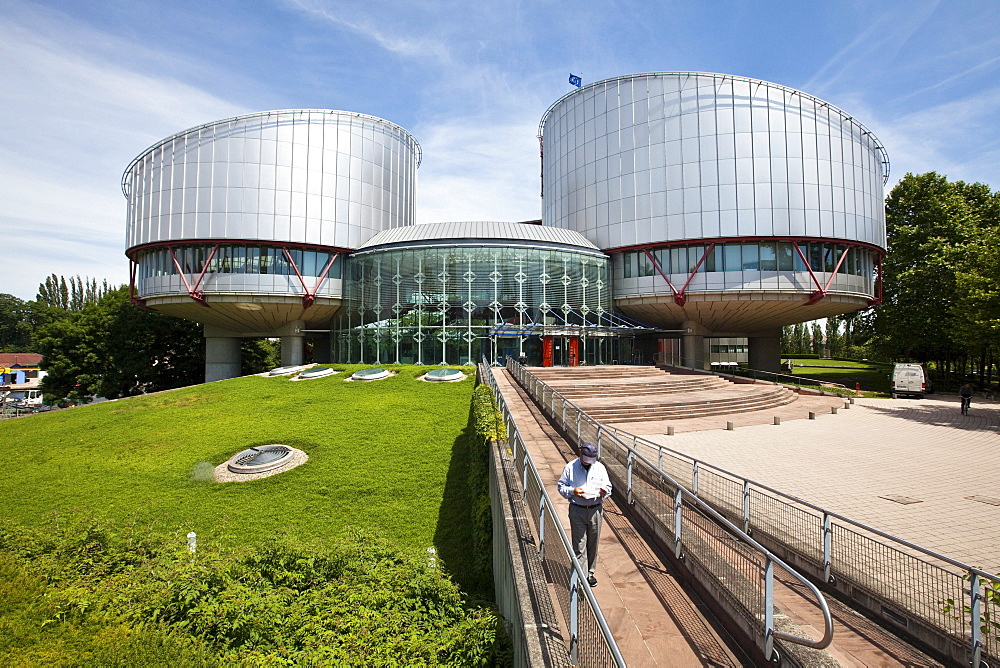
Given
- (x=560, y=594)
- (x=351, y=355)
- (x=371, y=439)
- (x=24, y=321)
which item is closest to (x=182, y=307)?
(x=351, y=355)

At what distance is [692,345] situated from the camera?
39.1 metres

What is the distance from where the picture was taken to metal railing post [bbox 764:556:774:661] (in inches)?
175

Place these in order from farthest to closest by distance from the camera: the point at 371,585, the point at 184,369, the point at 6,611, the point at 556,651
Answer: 1. the point at 184,369
2. the point at 371,585
3. the point at 6,611
4. the point at 556,651

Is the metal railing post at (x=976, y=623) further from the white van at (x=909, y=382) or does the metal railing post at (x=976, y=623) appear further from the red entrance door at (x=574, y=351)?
the white van at (x=909, y=382)

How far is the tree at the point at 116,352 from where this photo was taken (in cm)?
4191

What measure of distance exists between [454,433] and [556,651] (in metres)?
15.6

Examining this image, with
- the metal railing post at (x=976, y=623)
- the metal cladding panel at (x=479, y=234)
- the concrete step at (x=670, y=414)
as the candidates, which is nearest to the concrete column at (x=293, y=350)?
the metal cladding panel at (x=479, y=234)

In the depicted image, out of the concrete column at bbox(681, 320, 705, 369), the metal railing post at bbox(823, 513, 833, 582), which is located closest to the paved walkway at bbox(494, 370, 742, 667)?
the metal railing post at bbox(823, 513, 833, 582)

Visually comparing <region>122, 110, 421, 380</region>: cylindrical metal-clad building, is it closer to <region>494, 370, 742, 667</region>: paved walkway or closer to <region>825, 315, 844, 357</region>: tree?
<region>494, 370, 742, 667</region>: paved walkway

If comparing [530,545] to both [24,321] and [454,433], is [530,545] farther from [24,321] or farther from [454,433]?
[24,321]

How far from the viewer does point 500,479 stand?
788 centimetres

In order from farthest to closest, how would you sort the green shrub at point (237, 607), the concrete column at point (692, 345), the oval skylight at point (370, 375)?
1. the concrete column at point (692, 345)
2. the oval skylight at point (370, 375)
3. the green shrub at point (237, 607)

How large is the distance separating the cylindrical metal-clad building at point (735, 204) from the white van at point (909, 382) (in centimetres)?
659

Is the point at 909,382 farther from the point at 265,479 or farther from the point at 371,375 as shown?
the point at 265,479
